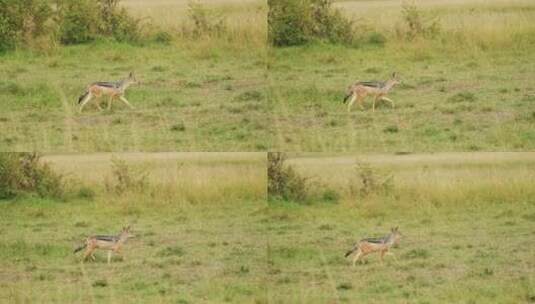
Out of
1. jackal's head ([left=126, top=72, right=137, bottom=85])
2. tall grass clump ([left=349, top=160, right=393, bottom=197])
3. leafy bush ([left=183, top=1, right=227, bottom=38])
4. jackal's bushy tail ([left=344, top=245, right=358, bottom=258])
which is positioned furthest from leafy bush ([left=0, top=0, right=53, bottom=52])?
jackal's bushy tail ([left=344, top=245, right=358, bottom=258])

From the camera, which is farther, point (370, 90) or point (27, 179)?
point (27, 179)

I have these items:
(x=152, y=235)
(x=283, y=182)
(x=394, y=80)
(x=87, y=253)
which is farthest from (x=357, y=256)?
(x=87, y=253)

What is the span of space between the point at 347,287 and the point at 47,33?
7.14 feet

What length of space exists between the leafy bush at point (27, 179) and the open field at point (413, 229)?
47.5 inches

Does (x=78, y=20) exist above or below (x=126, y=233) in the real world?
above

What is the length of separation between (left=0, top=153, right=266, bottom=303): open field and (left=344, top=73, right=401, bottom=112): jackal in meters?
0.61

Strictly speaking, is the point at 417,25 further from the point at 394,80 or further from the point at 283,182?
the point at 283,182

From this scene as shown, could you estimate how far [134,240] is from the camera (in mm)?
6176

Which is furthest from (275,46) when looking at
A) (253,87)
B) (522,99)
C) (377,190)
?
(522,99)

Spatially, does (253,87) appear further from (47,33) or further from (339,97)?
(47,33)

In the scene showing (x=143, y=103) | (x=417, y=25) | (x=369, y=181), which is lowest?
(x=369, y=181)

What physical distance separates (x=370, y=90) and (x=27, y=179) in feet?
6.39

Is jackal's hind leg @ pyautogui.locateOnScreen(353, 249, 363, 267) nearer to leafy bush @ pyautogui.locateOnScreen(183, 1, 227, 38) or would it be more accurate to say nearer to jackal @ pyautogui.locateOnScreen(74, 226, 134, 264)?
jackal @ pyautogui.locateOnScreen(74, 226, 134, 264)

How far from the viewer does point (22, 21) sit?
6258 mm
